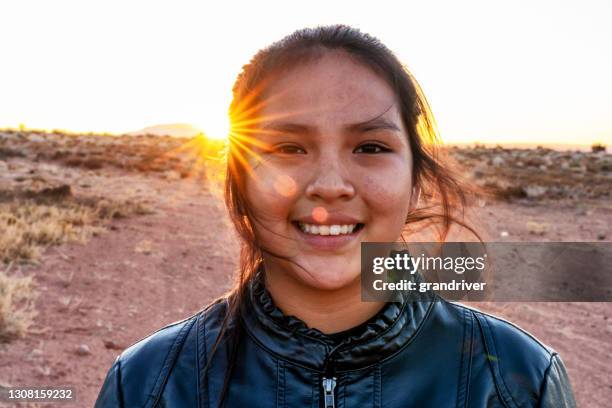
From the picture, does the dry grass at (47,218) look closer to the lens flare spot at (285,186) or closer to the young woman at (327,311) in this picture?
the young woman at (327,311)

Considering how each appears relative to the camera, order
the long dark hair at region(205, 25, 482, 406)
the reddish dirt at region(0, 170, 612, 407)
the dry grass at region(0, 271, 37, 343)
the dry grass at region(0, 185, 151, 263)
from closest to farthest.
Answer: the long dark hair at region(205, 25, 482, 406) → the reddish dirt at region(0, 170, 612, 407) → the dry grass at region(0, 271, 37, 343) → the dry grass at region(0, 185, 151, 263)

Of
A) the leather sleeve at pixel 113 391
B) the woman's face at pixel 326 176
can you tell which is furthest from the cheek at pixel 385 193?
the leather sleeve at pixel 113 391

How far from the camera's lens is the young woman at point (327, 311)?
59.5 inches

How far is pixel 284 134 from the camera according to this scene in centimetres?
160

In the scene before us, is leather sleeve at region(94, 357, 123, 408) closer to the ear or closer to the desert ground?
the ear

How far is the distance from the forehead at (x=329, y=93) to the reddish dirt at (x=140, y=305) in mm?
2379

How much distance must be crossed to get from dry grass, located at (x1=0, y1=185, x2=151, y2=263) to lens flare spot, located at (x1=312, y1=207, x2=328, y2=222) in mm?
7109

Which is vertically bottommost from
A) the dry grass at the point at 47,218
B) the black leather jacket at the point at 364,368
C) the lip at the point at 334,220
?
the dry grass at the point at 47,218

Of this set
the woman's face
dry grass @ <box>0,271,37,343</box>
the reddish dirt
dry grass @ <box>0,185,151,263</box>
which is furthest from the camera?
dry grass @ <box>0,185,151,263</box>

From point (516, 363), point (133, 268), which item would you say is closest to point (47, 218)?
point (133, 268)

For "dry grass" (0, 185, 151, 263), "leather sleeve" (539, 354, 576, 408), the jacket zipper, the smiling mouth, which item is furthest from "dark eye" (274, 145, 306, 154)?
"dry grass" (0, 185, 151, 263)

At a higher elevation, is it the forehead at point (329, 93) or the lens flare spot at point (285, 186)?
the forehead at point (329, 93)

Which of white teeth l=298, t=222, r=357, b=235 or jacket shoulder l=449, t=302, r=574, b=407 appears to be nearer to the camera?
jacket shoulder l=449, t=302, r=574, b=407

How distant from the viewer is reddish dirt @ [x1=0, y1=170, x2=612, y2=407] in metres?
4.85
